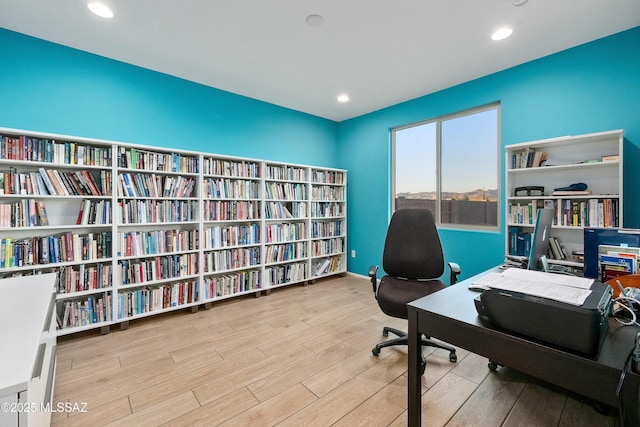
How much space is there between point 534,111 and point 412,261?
6.83 feet

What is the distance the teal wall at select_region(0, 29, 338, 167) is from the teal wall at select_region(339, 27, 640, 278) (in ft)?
4.95

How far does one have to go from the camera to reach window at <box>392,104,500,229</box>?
10.8ft

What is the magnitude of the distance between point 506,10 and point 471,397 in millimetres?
2757

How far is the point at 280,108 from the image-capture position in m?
4.16

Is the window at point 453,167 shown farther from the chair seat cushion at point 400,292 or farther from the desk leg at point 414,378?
the desk leg at point 414,378

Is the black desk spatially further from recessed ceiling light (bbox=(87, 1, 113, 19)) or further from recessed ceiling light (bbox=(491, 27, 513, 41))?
recessed ceiling light (bbox=(87, 1, 113, 19))

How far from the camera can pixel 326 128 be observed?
4.77 metres

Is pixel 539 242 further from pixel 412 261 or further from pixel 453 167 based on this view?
pixel 453 167

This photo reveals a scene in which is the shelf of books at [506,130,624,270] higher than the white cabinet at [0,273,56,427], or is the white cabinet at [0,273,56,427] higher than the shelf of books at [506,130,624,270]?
the shelf of books at [506,130,624,270]

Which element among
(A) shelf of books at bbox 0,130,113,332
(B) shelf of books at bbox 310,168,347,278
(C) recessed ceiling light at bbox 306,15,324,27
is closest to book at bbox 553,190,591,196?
(C) recessed ceiling light at bbox 306,15,324,27

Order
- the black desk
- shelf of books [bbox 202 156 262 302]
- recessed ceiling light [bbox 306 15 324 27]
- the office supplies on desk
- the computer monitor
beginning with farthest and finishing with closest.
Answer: shelf of books [bbox 202 156 262 302], recessed ceiling light [bbox 306 15 324 27], the computer monitor, the office supplies on desk, the black desk

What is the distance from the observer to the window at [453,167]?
3.29m

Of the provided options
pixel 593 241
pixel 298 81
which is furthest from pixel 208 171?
pixel 593 241

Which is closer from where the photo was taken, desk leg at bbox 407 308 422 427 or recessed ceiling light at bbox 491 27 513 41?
desk leg at bbox 407 308 422 427
